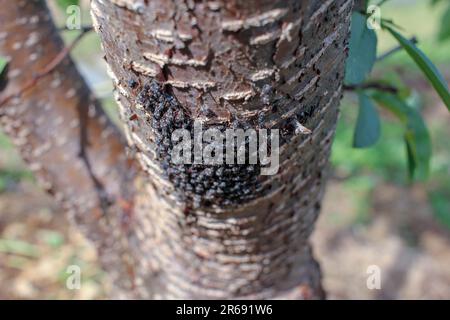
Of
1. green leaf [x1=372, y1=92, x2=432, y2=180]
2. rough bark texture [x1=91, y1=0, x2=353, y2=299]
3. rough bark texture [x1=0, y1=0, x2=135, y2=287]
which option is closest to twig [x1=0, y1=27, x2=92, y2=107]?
rough bark texture [x1=0, y1=0, x2=135, y2=287]

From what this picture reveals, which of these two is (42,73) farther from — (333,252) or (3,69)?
(333,252)

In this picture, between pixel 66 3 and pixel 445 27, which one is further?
pixel 445 27

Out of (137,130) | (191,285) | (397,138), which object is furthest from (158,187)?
(397,138)

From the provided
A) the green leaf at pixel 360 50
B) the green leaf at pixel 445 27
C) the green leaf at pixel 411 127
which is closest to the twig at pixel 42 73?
the green leaf at pixel 360 50

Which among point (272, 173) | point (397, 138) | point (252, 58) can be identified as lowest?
point (272, 173)

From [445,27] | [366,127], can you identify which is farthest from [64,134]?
[445,27]

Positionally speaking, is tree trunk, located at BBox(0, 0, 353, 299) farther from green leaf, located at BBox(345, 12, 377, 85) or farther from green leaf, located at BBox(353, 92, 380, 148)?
green leaf, located at BBox(353, 92, 380, 148)

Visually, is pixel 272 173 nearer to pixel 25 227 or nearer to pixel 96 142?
pixel 96 142
